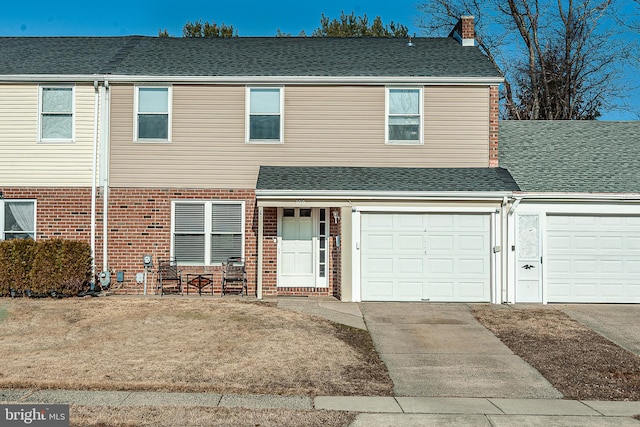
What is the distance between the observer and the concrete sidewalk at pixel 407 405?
769 centimetres

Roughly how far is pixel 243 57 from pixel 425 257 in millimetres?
7040

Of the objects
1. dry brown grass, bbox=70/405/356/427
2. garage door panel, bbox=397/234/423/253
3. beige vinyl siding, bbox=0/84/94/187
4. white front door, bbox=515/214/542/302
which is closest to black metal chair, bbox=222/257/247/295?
garage door panel, bbox=397/234/423/253

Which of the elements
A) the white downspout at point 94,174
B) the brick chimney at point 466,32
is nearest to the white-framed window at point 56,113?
the white downspout at point 94,174

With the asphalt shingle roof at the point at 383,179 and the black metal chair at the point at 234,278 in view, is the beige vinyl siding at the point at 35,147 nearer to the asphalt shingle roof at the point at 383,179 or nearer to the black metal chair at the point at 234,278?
the black metal chair at the point at 234,278

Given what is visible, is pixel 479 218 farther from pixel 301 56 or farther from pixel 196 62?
pixel 196 62

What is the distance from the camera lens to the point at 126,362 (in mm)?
9961

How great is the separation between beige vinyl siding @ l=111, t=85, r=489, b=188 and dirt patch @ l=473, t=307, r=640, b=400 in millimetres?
→ 4375

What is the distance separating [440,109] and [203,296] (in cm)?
712

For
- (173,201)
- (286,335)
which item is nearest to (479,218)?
Answer: (286,335)

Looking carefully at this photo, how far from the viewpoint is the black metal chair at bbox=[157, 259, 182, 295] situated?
53.0 feet

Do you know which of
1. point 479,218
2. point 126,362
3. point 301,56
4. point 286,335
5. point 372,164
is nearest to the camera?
point 126,362

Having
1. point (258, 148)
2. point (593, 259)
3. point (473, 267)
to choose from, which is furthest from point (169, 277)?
point (593, 259)

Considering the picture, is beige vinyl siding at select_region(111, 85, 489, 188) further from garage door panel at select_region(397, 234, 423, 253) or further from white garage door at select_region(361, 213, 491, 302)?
garage door panel at select_region(397, 234, 423, 253)

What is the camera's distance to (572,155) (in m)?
17.4
